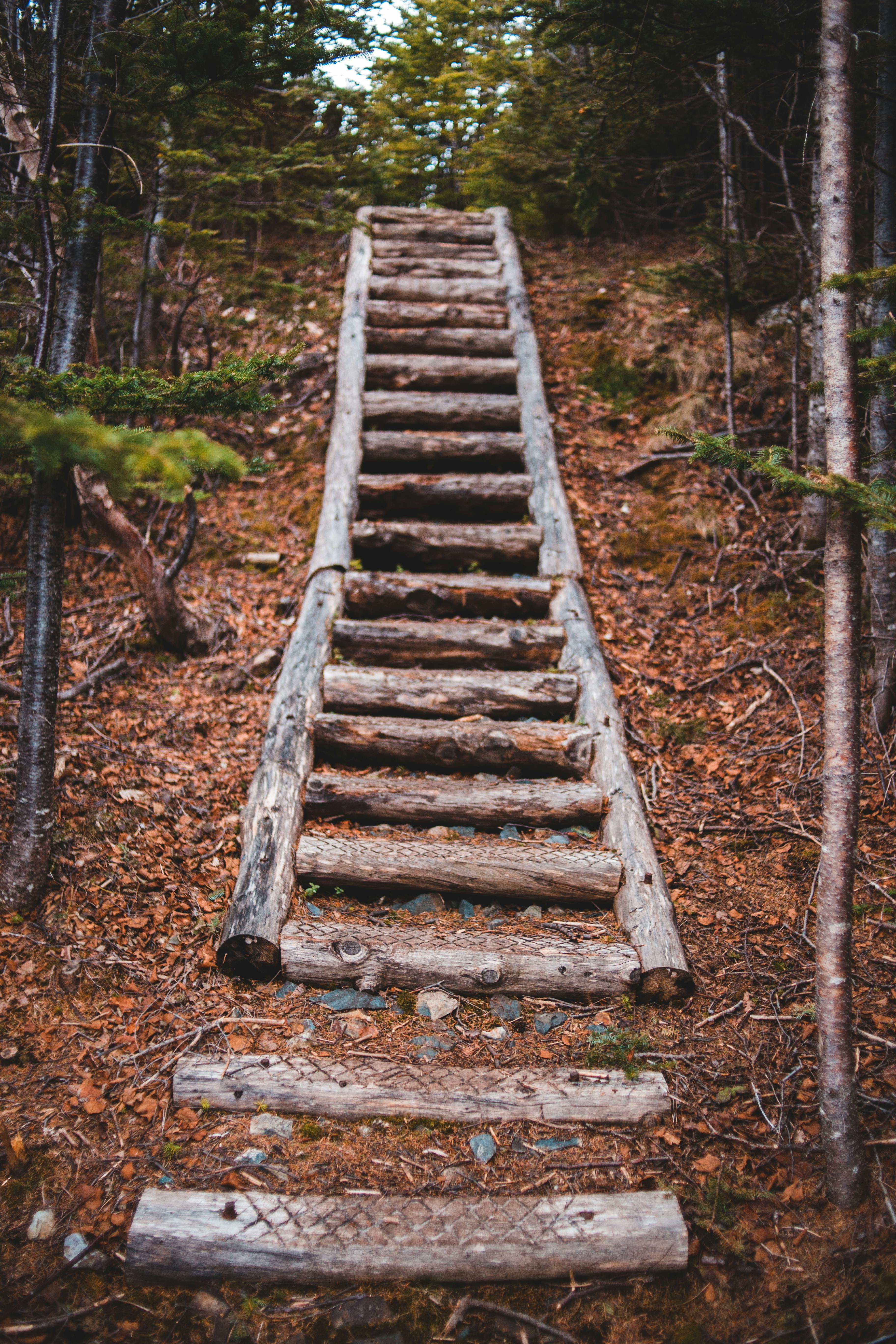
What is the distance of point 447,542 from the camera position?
4730 mm

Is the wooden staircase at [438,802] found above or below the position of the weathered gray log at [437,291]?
below

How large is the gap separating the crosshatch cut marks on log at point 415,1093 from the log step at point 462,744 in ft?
4.86

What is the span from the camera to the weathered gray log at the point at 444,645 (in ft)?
13.7

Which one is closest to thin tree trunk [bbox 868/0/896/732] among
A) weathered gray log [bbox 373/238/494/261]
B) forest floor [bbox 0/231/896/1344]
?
forest floor [bbox 0/231/896/1344]

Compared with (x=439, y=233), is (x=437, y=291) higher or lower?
lower

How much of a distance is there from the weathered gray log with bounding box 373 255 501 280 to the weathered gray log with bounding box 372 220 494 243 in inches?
18.0

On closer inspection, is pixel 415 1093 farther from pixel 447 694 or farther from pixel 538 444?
pixel 538 444

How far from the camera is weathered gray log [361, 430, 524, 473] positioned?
5293 millimetres

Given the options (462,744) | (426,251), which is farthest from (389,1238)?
(426,251)

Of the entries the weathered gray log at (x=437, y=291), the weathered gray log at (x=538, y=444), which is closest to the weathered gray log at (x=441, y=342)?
the weathered gray log at (x=538, y=444)

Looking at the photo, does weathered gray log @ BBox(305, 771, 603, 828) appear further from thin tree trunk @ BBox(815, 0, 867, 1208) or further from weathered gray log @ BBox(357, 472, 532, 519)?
weathered gray log @ BBox(357, 472, 532, 519)

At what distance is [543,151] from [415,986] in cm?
679

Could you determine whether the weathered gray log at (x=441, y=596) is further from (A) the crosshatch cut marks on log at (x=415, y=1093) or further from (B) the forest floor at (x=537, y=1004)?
(A) the crosshatch cut marks on log at (x=415, y=1093)

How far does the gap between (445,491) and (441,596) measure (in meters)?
1.01
